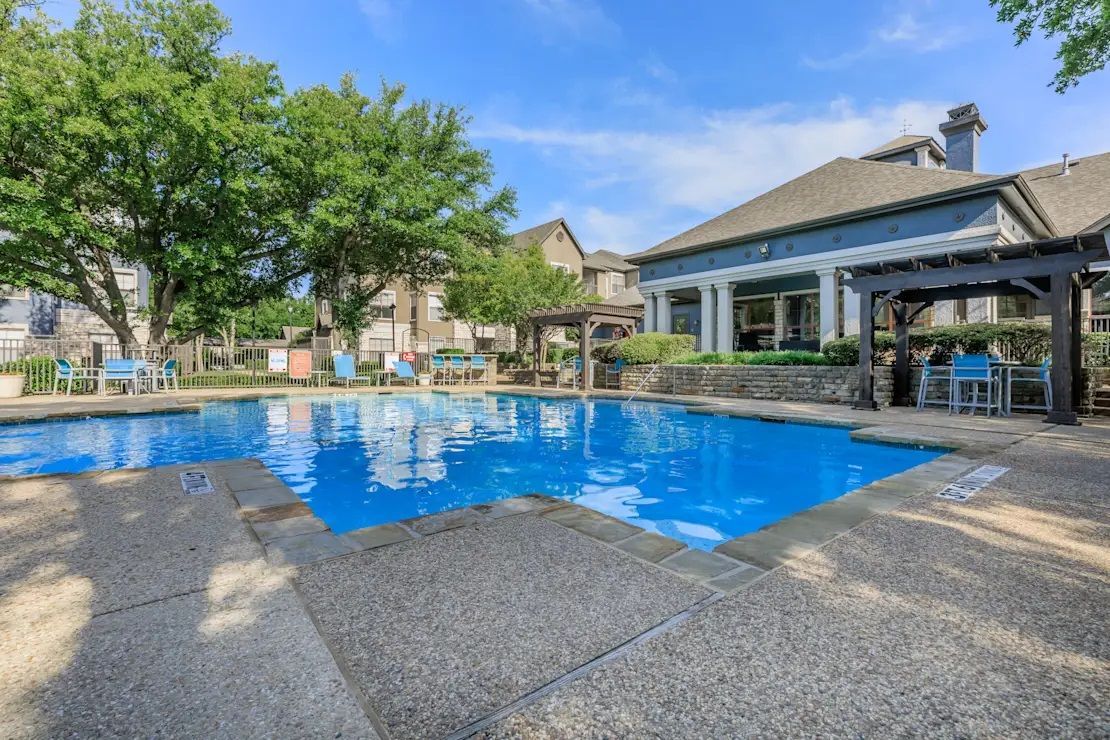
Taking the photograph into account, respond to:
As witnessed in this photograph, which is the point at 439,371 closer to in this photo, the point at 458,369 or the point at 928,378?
the point at 458,369

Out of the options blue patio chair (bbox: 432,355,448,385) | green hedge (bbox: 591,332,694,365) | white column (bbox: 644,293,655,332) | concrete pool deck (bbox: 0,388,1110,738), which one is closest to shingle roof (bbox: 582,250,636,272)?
white column (bbox: 644,293,655,332)

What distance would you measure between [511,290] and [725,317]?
842cm

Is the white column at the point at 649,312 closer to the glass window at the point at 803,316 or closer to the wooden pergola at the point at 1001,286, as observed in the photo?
the glass window at the point at 803,316

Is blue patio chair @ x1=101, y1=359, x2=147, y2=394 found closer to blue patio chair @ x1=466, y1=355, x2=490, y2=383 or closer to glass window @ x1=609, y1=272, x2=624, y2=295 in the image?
blue patio chair @ x1=466, y1=355, x2=490, y2=383

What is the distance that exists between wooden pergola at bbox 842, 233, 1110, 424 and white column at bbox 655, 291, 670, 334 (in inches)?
430

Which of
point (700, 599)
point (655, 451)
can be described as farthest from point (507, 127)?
point (700, 599)

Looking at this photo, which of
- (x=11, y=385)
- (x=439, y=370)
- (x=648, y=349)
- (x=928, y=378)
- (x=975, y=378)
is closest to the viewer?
(x=975, y=378)

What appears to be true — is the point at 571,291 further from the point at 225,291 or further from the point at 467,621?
the point at 467,621

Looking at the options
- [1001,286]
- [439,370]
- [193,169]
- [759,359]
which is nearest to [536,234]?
[439,370]

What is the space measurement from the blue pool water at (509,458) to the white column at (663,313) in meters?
11.3

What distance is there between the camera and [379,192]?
1573 cm

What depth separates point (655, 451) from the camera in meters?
7.16

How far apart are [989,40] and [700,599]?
1408 centimetres

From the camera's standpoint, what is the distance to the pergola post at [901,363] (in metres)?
10.7
